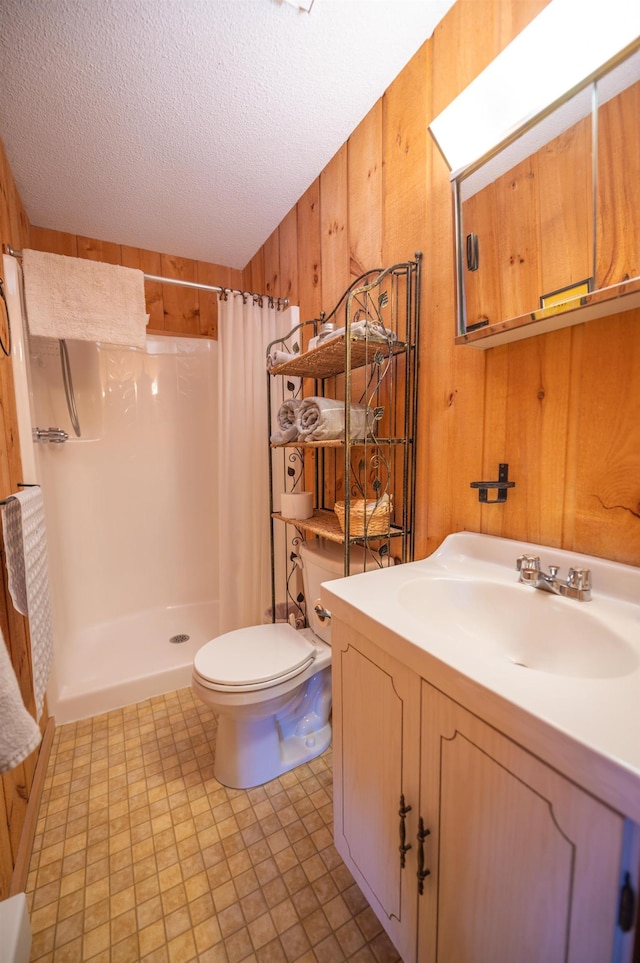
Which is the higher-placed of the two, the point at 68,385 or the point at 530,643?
the point at 68,385

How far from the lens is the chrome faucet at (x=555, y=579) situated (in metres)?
0.72

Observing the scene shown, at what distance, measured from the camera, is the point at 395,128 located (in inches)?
47.9

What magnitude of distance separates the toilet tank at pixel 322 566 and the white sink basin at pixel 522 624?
0.38m

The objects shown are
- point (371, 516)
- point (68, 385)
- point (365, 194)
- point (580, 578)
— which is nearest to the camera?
point (580, 578)

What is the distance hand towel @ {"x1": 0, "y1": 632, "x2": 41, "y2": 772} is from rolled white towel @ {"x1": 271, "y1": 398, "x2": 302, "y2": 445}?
3.39 ft

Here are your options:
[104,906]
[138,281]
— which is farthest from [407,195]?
[104,906]

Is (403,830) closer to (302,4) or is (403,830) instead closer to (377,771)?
(377,771)

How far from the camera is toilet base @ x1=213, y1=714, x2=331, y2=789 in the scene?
1.28 metres

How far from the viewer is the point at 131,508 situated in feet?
7.50

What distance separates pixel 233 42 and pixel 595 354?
1.35 metres

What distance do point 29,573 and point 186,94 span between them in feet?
5.30

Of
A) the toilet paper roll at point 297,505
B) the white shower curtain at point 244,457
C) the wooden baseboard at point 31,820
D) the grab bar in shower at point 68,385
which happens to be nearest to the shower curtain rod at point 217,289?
the white shower curtain at point 244,457

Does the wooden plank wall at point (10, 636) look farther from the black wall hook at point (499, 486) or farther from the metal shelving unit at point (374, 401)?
the black wall hook at point (499, 486)

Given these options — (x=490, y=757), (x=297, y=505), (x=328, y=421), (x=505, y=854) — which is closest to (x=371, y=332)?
(x=328, y=421)
